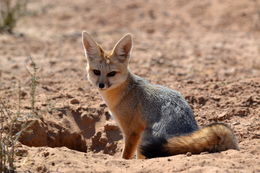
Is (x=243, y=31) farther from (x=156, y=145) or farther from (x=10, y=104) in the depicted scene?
(x=156, y=145)

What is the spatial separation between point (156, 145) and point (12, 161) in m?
1.45

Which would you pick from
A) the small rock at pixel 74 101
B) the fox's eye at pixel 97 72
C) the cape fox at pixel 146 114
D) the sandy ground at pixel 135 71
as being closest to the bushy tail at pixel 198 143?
the cape fox at pixel 146 114

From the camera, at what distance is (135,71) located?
9.09 metres

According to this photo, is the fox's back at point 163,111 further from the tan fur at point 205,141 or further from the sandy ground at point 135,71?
the sandy ground at point 135,71

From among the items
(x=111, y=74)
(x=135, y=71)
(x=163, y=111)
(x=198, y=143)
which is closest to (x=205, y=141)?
(x=198, y=143)

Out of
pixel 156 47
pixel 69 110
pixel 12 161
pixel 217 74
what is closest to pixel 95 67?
pixel 69 110

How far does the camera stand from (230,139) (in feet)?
16.7

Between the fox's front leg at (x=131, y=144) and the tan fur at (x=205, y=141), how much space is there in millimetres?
871

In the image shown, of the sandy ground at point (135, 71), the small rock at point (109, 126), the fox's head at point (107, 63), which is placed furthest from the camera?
the small rock at point (109, 126)

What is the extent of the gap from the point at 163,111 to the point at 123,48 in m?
1.19

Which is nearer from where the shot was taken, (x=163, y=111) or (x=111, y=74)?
(x=163, y=111)

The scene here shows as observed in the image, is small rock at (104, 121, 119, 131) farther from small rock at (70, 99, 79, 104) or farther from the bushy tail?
the bushy tail

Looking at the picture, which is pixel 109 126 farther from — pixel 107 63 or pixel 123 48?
pixel 123 48

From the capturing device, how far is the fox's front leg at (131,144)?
19.6 feet
